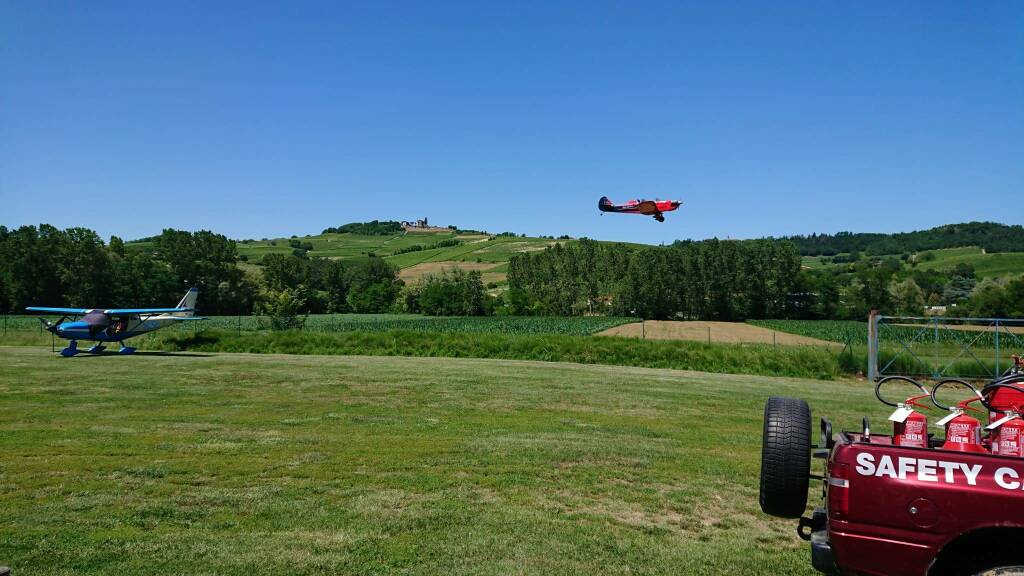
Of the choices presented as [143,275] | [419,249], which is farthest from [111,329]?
[419,249]

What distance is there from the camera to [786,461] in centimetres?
469

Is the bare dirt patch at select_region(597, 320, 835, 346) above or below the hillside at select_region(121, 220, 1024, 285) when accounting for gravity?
below

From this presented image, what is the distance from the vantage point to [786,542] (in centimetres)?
635

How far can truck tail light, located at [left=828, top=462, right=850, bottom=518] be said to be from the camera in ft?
13.3

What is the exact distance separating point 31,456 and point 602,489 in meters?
7.89

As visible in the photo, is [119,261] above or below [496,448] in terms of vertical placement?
above

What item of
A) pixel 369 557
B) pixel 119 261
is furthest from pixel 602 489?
pixel 119 261

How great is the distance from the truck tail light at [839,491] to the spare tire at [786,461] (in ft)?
1.58

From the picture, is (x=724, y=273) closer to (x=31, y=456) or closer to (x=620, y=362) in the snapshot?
(x=620, y=362)

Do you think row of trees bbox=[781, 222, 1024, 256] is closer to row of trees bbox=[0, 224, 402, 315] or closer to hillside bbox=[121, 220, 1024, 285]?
hillside bbox=[121, 220, 1024, 285]

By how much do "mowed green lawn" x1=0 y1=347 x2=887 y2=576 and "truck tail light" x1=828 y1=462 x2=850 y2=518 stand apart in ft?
5.77

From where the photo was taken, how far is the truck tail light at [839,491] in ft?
13.3

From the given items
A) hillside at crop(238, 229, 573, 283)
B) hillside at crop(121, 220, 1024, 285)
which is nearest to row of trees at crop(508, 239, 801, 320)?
hillside at crop(121, 220, 1024, 285)

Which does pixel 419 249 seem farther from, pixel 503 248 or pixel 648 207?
pixel 648 207
